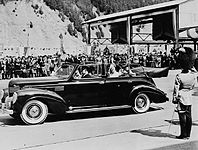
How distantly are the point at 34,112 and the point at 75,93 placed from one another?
95 cm

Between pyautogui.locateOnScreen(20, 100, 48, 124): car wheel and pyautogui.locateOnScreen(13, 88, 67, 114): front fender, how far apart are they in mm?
90

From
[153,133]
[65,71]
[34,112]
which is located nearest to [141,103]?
[65,71]

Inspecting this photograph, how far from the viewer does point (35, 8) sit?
45.4m

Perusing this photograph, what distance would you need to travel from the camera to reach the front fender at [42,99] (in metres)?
6.82

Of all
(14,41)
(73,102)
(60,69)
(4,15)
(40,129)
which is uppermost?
(4,15)

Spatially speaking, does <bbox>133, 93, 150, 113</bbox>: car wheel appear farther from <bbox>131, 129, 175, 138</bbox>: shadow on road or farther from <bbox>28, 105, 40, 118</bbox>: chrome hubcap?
<bbox>28, 105, 40, 118</bbox>: chrome hubcap

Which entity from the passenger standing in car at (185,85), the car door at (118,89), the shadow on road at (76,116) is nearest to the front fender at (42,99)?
the shadow on road at (76,116)

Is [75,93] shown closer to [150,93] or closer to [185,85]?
[150,93]

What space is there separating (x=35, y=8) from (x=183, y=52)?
4213 centimetres

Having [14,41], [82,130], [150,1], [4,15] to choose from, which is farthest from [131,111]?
[150,1]

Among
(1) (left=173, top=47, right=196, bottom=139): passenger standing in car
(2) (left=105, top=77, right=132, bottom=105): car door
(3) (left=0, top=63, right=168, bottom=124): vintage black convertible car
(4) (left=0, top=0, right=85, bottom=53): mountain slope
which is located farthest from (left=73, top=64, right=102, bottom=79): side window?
(4) (left=0, top=0, right=85, bottom=53): mountain slope

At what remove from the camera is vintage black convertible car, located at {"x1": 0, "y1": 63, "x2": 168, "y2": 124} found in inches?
274

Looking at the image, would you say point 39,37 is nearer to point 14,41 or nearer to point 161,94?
point 14,41

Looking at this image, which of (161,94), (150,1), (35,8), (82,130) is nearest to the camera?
(82,130)
